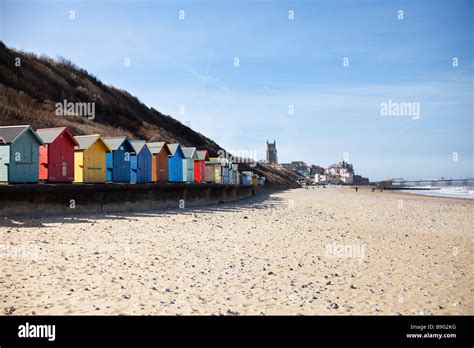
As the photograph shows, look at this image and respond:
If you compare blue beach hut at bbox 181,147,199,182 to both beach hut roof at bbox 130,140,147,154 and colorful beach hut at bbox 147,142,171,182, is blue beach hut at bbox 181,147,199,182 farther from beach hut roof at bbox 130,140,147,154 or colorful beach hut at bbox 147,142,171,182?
beach hut roof at bbox 130,140,147,154

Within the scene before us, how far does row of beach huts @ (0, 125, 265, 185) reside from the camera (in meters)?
16.9

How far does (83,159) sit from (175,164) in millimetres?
10173

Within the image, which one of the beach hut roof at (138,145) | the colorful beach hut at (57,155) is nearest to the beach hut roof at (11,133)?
the colorful beach hut at (57,155)

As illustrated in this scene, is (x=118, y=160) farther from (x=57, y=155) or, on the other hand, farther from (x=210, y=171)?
(x=210, y=171)

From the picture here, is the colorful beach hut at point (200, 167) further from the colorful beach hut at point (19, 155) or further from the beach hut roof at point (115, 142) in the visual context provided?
the colorful beach hut at point (19, 155)

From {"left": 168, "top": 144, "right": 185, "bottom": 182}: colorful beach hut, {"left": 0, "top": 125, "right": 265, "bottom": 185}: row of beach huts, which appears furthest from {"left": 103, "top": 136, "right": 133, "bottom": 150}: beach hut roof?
{"left": 168, "top": 144, "right": 185, "bottom": 182}: colorful beach hut

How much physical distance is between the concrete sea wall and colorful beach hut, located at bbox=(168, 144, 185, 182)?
2.31m

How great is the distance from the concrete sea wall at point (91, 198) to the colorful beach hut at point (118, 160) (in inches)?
87.7

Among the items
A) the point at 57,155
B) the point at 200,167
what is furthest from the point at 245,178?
the point at 57,155

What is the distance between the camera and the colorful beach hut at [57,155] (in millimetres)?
18859

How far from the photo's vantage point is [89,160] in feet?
69.4
